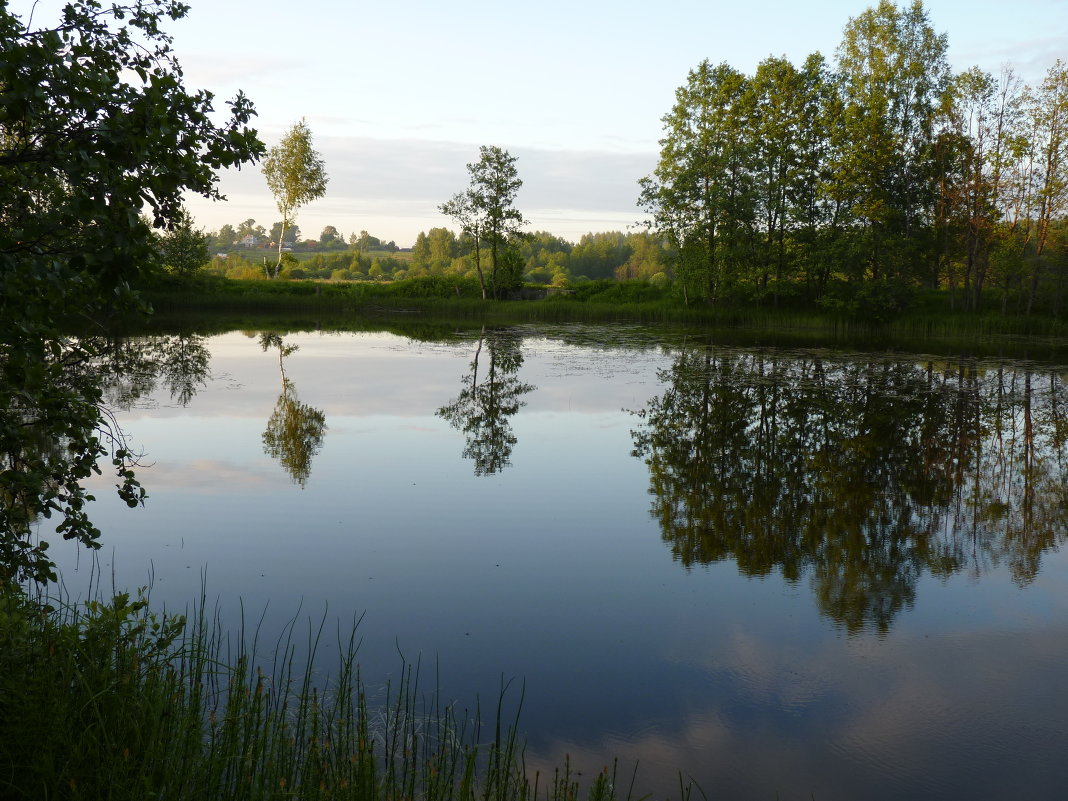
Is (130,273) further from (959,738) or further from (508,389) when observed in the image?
(508,389)

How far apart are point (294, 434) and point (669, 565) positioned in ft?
21.5

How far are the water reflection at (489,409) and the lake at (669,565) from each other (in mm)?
99

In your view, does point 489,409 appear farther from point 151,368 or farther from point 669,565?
point 151,368

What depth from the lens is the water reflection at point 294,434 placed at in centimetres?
942

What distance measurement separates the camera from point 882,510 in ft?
26.5

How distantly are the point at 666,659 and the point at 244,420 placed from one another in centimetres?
891

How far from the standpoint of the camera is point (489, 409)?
13.8 metres

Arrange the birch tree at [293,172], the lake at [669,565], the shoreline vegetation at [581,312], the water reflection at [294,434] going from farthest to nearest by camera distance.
A: the birch tree at [293,172]
the shoreline vegetation at [581,312]
the water reflection at [294,434]
the lake at [669,565]

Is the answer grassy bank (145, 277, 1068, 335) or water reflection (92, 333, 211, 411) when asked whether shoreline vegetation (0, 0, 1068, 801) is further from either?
water reflection (92, 333, 211, 411)

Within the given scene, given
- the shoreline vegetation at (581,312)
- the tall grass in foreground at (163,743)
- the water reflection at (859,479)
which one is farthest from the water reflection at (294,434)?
the shoreline vegetation at (581,312)

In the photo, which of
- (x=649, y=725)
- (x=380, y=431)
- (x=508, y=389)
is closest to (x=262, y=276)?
(x=508, y=389)

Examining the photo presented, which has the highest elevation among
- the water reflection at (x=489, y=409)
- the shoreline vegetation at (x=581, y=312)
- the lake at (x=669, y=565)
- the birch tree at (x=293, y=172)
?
the birch tree at (x=293, y=172)

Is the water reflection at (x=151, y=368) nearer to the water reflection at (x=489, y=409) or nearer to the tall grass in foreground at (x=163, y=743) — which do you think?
the water reflection at (x=489, y=409)

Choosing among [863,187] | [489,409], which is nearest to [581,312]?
[863,187]
